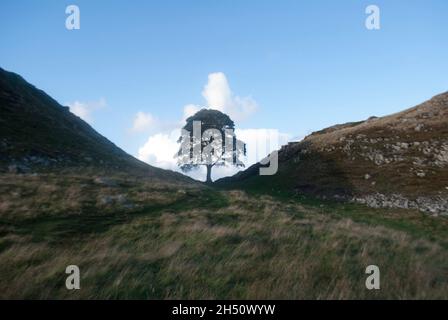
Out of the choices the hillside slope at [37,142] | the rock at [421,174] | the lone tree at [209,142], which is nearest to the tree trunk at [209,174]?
the lone tree at [209,142]

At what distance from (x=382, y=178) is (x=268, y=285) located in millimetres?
32605

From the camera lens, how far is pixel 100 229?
13.0 m

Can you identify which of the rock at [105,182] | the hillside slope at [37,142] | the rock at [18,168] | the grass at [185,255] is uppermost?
the hillside slope at [37,142]

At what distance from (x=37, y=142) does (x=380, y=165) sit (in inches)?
1384

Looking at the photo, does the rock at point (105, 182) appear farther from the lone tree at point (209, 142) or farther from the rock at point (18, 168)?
the lone tree at point (209, 142)

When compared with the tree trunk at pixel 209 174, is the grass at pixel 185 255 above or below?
below

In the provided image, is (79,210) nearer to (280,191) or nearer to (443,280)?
(443,280)

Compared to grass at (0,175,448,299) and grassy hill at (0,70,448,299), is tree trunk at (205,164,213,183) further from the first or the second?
grass at (0,175,448,299)

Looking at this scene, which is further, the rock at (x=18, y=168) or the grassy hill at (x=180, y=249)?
the rock at (x=18, y=168)

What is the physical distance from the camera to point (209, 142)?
5812cm

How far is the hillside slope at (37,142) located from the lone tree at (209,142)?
1747 centimetres

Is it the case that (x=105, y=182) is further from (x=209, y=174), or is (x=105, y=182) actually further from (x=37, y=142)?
(x=209, y=174)

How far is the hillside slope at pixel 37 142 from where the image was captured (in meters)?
28.4

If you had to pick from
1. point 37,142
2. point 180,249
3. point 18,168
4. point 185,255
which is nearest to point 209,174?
point 37,142
